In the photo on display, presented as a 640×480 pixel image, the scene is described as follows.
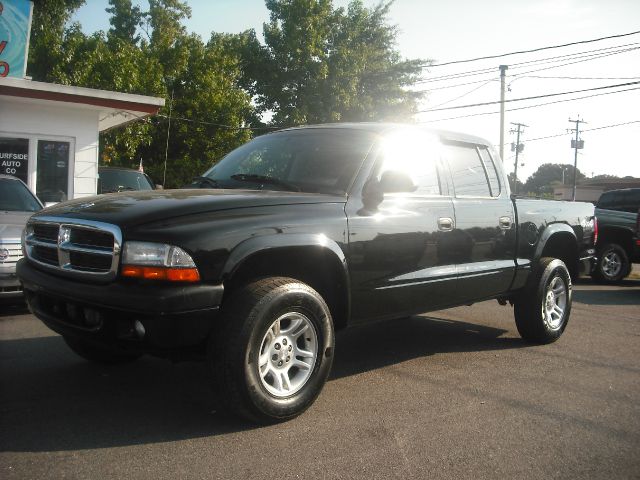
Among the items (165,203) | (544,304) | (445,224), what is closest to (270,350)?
(165,203)

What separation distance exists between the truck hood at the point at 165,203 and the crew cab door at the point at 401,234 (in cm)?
30

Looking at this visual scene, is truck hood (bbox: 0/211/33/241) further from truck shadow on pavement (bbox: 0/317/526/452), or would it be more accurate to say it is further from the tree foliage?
the tree foliage

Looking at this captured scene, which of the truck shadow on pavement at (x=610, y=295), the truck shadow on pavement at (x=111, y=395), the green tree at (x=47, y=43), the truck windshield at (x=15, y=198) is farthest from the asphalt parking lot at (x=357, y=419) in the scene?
the green tree at (x=47, y=43)

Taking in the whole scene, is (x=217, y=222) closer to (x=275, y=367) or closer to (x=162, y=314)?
(x=162, y=314)

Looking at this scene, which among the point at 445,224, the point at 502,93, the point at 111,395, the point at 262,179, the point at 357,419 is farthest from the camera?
the point at 502,93

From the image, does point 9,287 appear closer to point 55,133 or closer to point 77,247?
point 77,247

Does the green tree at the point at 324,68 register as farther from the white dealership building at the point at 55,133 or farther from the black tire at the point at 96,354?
the black tire at the point at 96,354

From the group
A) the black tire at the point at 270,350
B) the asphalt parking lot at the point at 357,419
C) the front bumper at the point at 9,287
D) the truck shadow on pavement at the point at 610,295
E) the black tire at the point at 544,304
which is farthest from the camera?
the truck shadow on pavement at the point at 610,295

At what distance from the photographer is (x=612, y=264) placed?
11273mm

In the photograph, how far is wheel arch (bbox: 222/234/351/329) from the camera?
326cm

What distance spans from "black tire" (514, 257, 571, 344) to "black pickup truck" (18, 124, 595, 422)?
37cm

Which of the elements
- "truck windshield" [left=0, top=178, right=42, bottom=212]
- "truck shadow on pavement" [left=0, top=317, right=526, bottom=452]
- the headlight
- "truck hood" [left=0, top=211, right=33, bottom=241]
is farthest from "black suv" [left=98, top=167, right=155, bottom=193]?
the headlight

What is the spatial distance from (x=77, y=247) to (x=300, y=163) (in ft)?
5.62

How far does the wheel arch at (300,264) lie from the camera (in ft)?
10.7
